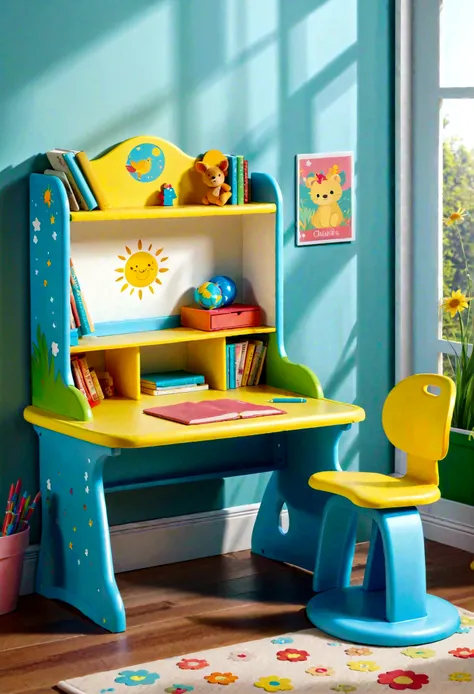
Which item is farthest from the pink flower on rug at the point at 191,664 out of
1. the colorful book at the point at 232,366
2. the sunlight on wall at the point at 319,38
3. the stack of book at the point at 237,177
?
the sunlight on wall at the point at 319,38

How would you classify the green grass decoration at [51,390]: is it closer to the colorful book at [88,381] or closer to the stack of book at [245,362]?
the colorful book at [88,381]

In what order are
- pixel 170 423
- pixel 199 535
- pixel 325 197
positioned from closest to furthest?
pixel 170 423, pixel 199 535, pixel 325 197

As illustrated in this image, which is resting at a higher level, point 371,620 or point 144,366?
point 144,366

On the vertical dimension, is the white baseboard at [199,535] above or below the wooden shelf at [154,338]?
below

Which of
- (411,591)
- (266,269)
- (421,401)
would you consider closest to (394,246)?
(266,269)

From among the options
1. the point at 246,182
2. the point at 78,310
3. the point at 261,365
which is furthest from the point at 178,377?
the point at 246,182

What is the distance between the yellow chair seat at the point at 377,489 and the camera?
3135 mm

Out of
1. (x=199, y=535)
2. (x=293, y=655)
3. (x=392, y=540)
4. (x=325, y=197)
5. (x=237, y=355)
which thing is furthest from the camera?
(x=325, y=197)

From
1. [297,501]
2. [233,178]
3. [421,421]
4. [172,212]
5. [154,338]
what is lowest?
[297,501]

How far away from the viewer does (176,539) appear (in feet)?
12.4

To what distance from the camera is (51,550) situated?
346 centimetres

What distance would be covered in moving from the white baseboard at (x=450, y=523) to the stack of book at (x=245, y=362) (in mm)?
784

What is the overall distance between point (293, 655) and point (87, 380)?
0.98 m

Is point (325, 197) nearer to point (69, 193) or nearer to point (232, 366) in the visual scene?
point (232, 366)
